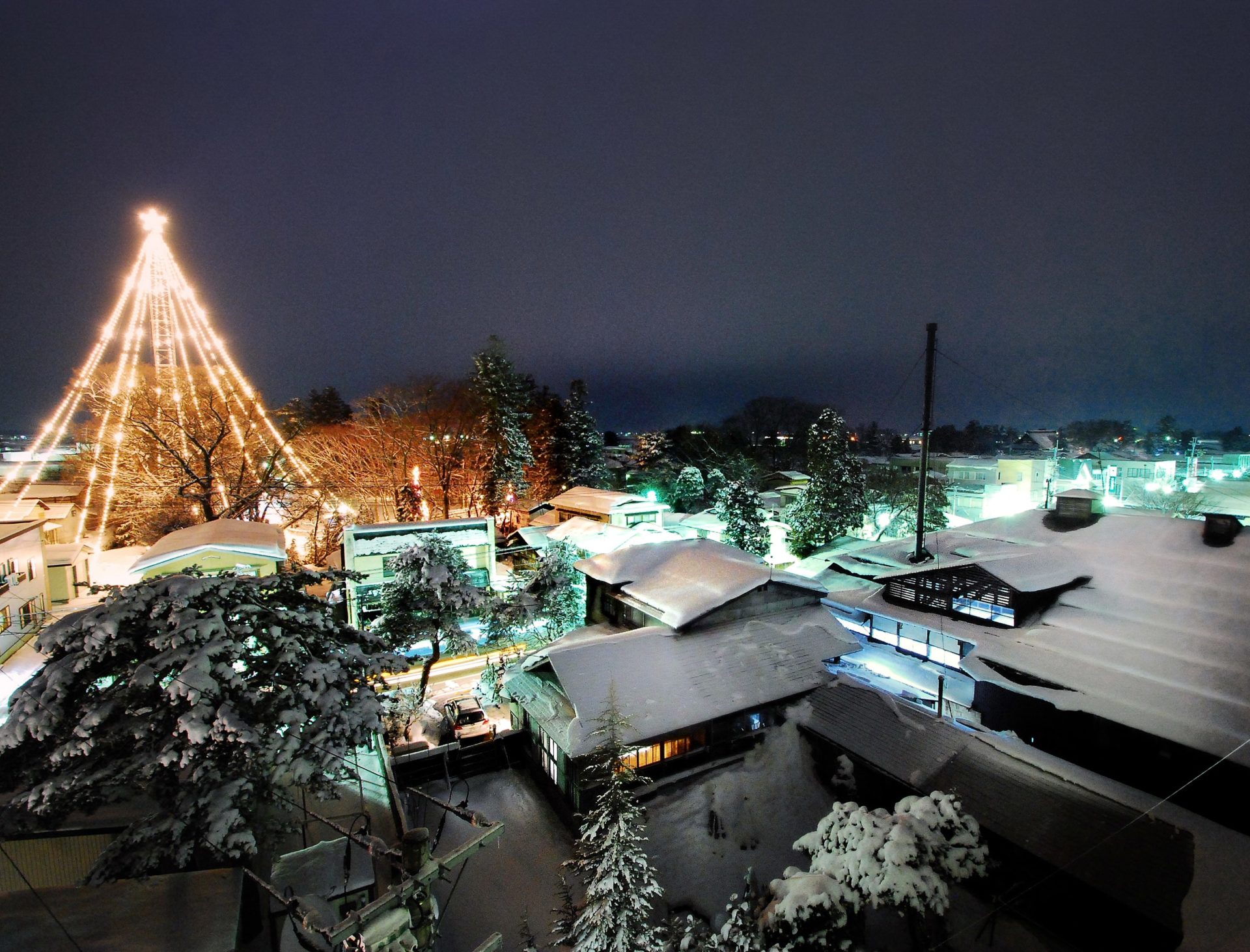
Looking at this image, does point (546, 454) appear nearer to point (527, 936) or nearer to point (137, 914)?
point (527, 936)

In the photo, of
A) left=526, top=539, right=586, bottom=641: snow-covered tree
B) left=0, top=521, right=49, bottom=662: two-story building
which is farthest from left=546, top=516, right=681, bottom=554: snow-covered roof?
left=0, top=521, right=49, bottom=662: two-story building

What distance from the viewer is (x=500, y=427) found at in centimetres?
3391

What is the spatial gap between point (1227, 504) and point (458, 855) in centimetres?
3822

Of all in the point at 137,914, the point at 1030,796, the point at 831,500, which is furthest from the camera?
the point at 831,500

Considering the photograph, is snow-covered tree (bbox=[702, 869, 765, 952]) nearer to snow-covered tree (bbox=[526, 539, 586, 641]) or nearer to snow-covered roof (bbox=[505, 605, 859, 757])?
snow-covered roof (bbox=[505, 605, 859, 757])

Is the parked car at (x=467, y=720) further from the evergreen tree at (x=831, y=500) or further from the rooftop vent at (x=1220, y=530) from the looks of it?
the evergreen tree at (x=831, y=500)

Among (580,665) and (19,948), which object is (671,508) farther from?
(19,948)

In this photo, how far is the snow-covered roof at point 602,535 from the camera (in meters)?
23.4

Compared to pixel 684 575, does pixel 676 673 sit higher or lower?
lower

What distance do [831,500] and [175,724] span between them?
25139 mm

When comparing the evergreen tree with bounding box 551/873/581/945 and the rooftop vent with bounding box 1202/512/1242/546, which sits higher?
the rooftop vent with bounding box 1202/512/1242/546

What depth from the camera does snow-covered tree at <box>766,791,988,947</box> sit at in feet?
19.5

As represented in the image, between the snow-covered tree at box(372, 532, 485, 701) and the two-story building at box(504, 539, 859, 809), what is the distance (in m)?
2.25

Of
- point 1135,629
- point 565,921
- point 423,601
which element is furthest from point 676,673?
point 1135,629
